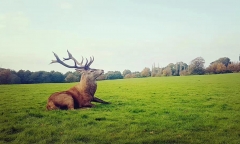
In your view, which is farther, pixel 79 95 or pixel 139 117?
pixel 79 95

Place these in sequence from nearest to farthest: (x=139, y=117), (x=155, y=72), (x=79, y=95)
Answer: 1. (x=139, y=117)
2. (x=79, y=95)
3. (x=155, y=72)

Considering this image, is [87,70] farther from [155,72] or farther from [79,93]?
[155,72]

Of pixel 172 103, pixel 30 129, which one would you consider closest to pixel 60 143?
pixel 30 129

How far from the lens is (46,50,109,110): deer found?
576cm

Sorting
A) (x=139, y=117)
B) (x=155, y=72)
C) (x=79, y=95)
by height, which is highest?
(x=155, y=72)

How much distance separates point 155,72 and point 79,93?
7.75 feet

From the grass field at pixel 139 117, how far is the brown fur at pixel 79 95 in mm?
297

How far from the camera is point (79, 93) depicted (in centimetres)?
617

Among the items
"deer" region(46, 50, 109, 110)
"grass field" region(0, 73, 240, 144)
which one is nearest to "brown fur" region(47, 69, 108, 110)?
"deer" region(46, 50, 109, 110)

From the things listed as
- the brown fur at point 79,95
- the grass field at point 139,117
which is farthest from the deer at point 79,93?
the grass field at point 139,117

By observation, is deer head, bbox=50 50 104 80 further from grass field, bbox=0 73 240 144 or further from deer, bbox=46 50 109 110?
grass field, bbox=0 73 240 144

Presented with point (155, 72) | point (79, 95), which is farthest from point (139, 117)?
point (155, 72)

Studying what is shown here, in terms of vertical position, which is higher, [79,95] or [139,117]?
[79,95]

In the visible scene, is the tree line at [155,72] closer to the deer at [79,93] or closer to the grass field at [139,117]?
the grass field at [139,117]
